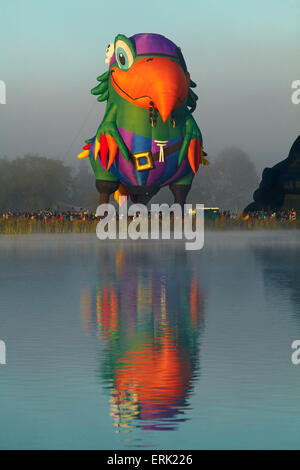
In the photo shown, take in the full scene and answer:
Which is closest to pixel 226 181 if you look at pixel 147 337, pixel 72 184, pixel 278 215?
pixel 72 184

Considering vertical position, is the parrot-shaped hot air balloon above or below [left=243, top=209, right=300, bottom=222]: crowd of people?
above

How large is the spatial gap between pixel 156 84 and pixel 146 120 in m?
1.65

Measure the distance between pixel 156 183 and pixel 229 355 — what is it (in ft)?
87.3

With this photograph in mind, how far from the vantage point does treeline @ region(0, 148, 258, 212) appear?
310 feet

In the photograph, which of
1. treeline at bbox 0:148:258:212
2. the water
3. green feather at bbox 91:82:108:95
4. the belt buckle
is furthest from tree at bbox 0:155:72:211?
the water

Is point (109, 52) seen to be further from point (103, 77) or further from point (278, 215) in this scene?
point (278, 215)

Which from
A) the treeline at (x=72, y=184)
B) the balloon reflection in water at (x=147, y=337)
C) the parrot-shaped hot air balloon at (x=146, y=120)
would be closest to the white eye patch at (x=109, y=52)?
the parrot-shaped hot air balloon at (x=146, y=120)

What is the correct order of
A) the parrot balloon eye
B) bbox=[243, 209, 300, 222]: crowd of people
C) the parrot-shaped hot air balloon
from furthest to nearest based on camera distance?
bbox=[243, 209, 300, 222]: crowd of people
the parrot balloon eye
the parrot-shaped hot air balloon

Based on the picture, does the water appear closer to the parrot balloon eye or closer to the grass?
the parrot balloon eye

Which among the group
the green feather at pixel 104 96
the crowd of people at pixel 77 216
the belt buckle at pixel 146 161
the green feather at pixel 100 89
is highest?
the green feather at pixel 100 89

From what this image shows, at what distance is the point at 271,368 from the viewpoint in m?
8.14

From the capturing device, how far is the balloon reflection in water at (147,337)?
6684mm

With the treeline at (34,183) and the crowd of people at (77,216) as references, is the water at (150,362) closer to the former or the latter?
the crowd of people at (77,216)
